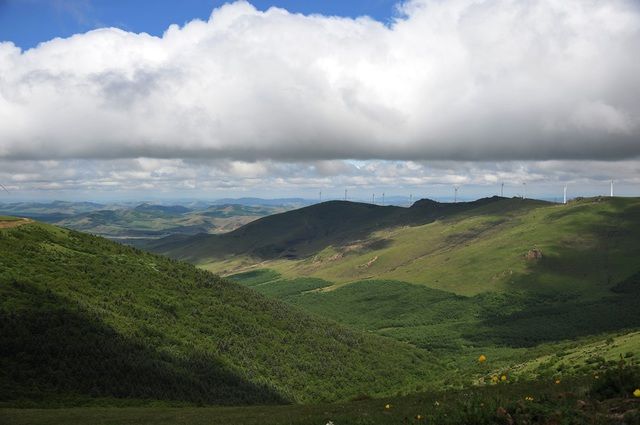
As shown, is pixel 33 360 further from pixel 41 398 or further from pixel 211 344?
pixel 211 344

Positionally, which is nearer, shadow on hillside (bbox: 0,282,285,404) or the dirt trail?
shadow on hillside (bbox: 0,282,285,404)

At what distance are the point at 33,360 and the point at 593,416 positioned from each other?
69524 millimetres

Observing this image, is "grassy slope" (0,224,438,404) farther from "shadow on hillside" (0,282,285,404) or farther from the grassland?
the grassland

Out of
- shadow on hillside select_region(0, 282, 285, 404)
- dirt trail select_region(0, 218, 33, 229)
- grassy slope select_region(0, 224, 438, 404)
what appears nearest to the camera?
shadow on hillside select_region(0, 282, 285, 404)

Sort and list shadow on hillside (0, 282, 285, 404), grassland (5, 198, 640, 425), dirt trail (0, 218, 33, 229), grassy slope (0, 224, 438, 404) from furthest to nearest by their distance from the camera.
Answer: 1. dirt trail (0, 218, 33, 229)
2. grassy slope (0, 224, 438, 404)
3. shadow on hillside (0, 282, 285, 404)
4. grassland (5, 198, 640, 425)

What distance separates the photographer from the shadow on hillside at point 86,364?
209 ft

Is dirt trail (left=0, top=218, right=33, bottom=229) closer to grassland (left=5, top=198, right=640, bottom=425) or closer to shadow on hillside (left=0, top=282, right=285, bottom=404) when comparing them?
grassland (left=5, top=198, right=640, bottom=425)

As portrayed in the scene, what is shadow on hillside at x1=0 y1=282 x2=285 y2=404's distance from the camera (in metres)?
63.8

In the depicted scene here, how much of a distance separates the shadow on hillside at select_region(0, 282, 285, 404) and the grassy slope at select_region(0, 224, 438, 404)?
17cm

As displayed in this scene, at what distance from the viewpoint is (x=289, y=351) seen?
121 meters

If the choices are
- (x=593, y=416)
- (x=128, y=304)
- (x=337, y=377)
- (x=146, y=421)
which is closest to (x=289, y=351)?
(x=337, y=377)

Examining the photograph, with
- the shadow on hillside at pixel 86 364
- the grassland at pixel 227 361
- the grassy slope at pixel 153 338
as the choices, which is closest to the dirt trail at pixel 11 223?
the grassy slope at pixel 153 338

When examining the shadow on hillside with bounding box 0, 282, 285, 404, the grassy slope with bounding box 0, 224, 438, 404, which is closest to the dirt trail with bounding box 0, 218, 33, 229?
the grassy slope with bounding box 0, 224, 438, 404

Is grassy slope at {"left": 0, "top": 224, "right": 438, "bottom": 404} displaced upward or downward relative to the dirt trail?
downward
